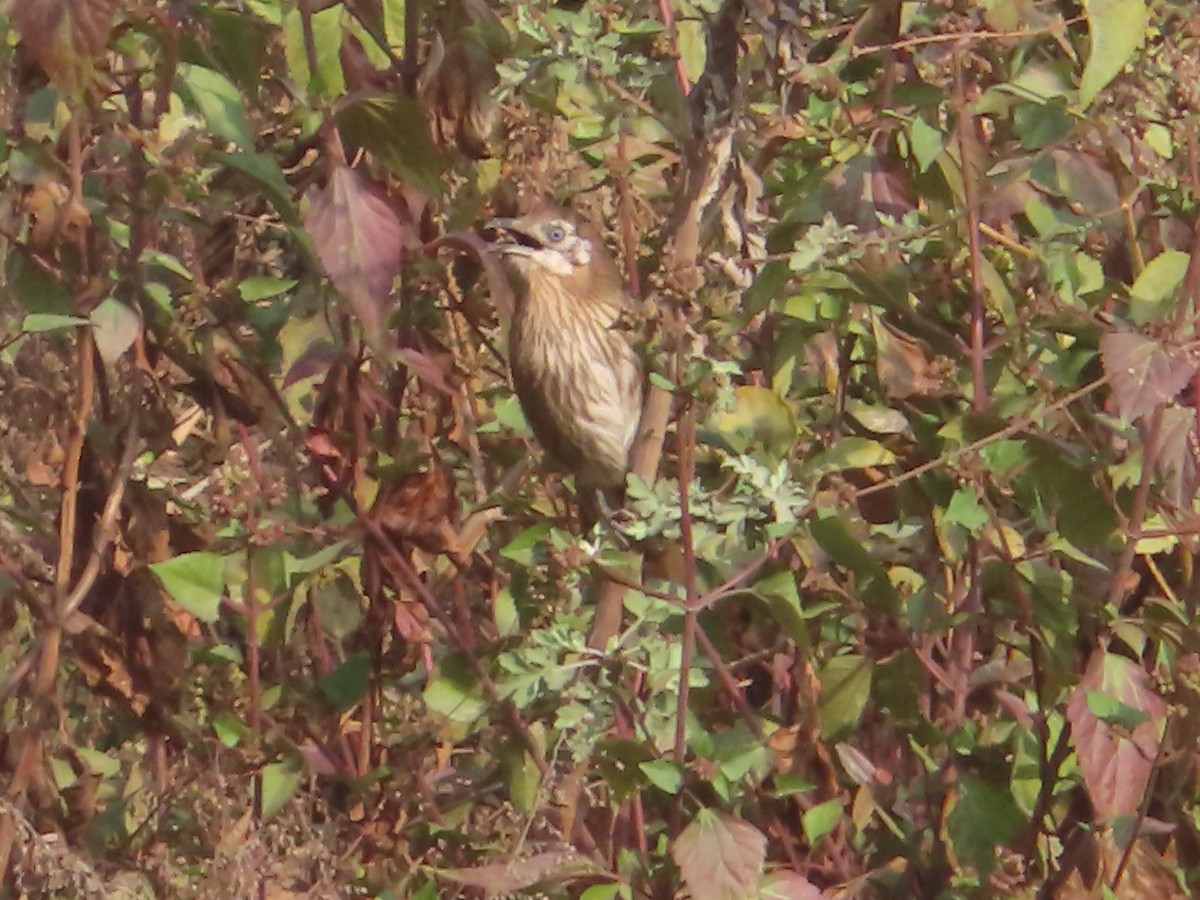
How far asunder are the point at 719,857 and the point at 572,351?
122cm

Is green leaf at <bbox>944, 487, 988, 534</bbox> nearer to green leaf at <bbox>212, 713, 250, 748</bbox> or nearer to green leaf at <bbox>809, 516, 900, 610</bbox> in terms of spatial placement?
green leaf at <bbox>809, 516, 900, 610</bbox>

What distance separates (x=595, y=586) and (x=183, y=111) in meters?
0.75

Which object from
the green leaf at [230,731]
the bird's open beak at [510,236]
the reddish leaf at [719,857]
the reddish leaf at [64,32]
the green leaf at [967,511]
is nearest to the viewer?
the reddish leaf at [64,32]

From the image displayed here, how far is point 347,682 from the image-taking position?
179cm

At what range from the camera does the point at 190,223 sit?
175 centimetres

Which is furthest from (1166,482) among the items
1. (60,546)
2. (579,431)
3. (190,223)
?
(60,546)

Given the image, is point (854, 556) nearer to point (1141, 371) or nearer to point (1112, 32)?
point (1141, 371)

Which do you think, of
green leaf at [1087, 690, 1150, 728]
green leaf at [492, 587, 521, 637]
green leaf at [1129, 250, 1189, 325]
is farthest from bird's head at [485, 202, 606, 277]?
green leaf at [1087, 690, 1150, 728]

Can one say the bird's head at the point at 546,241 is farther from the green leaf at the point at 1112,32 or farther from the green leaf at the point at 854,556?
the green leaf at the point at 1112,32

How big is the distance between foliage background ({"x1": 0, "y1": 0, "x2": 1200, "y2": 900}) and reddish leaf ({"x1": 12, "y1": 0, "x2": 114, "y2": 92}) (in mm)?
106

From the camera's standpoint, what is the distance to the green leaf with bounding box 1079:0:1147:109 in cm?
138

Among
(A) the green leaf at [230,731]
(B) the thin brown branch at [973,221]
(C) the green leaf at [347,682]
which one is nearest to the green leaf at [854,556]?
(B) the thin brown branch at [973,221]

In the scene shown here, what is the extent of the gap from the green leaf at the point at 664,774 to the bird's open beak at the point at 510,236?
0.76m

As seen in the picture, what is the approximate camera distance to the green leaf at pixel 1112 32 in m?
1.38
